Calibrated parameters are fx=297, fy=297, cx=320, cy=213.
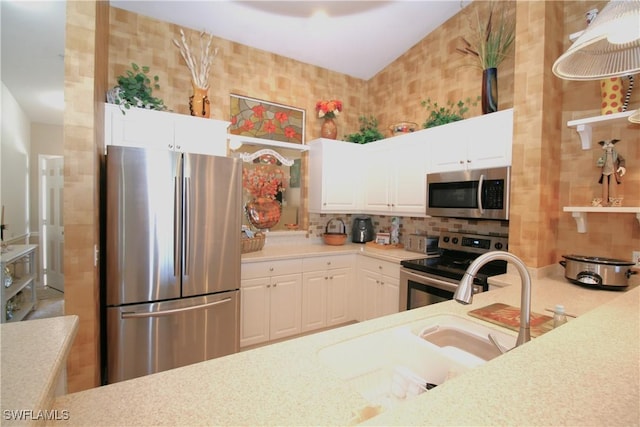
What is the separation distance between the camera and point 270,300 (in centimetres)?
281

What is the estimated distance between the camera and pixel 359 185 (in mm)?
3637

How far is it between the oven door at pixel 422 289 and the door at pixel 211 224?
145 centimetres

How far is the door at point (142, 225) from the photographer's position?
196 centimetres

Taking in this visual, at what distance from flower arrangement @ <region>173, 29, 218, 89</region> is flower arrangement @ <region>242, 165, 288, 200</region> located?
0.98 m

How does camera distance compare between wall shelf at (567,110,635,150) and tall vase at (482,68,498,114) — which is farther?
tall vase at (482,68,498,114)

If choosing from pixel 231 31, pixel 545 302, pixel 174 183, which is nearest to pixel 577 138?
pixel 545 302

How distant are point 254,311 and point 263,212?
3.91 feet

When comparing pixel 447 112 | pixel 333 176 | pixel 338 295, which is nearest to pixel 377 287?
pixel 338 295

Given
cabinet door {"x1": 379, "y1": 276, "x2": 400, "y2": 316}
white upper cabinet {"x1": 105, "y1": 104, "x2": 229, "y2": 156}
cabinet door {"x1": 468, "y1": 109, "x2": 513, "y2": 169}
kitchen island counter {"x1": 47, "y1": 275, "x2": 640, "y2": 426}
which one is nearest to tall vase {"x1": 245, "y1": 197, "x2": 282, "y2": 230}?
white upper cabinet {"x1": 105, "y1": 104, "x2": 229, "y2": 156}

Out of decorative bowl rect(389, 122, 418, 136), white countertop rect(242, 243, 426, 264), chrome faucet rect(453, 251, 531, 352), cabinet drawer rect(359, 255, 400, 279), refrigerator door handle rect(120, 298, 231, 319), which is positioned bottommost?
refrigerator door handle rect(120, 298, 231, 319)

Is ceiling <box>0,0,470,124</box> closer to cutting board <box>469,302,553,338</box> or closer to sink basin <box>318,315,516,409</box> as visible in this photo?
sink basin <box>318,315,516,409</box>

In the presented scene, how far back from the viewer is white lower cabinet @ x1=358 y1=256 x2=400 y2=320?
2.84 m

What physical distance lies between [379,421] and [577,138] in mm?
2492

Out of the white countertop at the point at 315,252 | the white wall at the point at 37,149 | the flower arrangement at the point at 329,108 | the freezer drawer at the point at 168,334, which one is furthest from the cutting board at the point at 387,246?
the white wall at the point at 37,149
